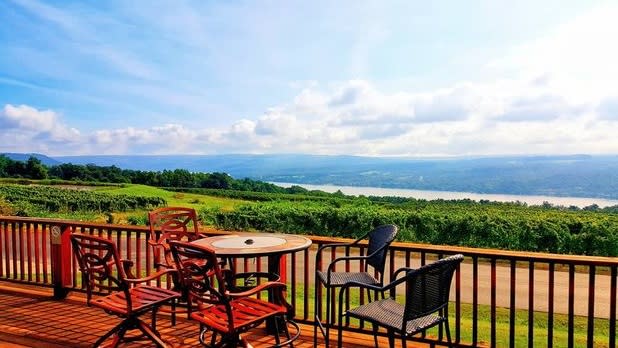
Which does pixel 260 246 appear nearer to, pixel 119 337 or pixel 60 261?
pixel 119 337

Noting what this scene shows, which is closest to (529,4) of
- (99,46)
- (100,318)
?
(100,318)

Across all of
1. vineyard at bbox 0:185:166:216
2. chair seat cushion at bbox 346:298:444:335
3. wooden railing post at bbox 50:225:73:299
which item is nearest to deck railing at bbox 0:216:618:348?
wooden railing post at bbox 50:225:73:299

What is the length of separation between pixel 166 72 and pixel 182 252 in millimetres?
12509

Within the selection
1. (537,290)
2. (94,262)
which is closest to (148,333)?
(94,262)

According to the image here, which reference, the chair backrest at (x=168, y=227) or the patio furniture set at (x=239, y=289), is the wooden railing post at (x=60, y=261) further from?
the patio furniture set at (x=239, y=289)

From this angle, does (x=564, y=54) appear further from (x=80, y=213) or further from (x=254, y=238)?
(x=80, y=213)

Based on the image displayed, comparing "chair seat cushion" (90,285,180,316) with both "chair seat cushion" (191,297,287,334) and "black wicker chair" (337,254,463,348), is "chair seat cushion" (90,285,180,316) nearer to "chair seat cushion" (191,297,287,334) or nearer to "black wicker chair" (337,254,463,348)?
"chair seat cushion" (191,297,287,334)

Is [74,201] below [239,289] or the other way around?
below

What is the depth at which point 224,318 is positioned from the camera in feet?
9.16

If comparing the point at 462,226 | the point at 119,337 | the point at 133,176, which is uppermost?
the point at 133,176

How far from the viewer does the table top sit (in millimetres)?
3174

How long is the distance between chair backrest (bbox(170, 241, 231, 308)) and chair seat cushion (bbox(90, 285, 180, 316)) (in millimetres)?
324

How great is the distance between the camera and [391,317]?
2.69 meters

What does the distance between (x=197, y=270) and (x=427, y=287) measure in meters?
1.37
